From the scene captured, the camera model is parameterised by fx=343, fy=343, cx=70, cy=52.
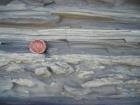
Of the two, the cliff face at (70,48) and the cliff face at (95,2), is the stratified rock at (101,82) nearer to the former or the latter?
the cliff face at (70,48)

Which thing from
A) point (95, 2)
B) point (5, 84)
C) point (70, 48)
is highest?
point (95, 2)

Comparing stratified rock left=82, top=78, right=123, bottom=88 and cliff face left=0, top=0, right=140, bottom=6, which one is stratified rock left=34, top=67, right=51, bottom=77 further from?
cliff face left=0, top=0, right=140, bottom=6

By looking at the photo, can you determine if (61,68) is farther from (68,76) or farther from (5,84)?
(5,84)

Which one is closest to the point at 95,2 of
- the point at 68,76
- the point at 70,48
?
the point at 70,48

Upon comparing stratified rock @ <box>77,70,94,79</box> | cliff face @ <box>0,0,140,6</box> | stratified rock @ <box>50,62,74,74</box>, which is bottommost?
stratified rock @ <box>77,70,94,79</box>

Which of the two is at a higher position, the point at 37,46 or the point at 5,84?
the point at 37,46

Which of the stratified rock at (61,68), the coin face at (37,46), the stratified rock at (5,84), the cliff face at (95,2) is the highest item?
the cliff face at (95,2)

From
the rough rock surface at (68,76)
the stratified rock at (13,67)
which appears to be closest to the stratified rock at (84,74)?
the rough rock surface at (68,76)

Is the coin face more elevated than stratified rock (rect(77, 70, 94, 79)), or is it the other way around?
the coin face

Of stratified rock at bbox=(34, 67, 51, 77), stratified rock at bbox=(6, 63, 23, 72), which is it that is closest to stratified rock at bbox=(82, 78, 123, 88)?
stratified rock at bbox=(34, 67, 51, 77)
